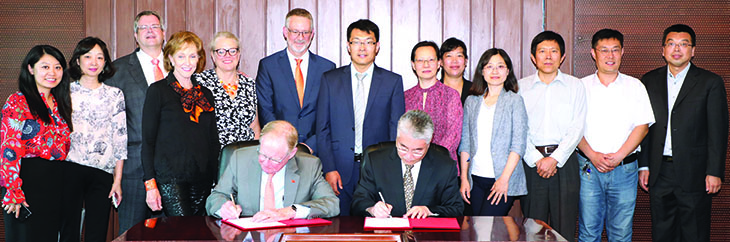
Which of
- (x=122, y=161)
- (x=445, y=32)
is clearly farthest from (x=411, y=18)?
(x=122, y=161)

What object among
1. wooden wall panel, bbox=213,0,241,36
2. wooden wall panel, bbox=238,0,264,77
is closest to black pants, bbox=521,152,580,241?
wooden wall panel, bbox=238,0,264,77

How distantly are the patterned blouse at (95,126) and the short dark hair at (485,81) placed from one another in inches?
84.6

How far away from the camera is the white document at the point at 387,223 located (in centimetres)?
224

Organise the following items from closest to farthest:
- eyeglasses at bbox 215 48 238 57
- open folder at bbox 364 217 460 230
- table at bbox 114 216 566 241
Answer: table at bbox 114 216 566 241, open folder at bbox 364 217 460 230, eyeglasses at bbox 215 48 238 57

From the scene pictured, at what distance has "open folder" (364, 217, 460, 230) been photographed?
222cm

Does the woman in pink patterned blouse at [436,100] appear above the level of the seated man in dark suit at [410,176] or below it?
above

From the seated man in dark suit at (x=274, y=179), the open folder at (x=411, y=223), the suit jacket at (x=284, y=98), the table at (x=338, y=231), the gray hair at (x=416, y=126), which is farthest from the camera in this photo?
the suit jacket at (x=284, y=98)

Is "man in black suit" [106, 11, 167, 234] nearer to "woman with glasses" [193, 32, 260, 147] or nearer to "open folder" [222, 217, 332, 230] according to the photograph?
"woman with glasses" [193, 32, 260, 147]

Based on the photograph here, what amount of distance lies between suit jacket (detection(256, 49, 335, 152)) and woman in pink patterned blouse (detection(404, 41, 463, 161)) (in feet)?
2.02

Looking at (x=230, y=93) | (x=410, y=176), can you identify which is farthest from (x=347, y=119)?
(x=410, y=176)

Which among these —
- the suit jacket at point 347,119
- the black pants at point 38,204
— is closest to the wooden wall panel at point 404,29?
the suit jacket at point 347,119

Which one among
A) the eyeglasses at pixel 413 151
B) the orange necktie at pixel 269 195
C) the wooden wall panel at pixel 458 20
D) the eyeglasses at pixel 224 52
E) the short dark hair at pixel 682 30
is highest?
the wooden wall panel at pixel 458 20

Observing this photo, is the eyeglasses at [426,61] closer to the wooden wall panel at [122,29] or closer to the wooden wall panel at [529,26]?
the wooden wall panel at [529,26]

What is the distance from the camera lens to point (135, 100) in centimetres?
370
